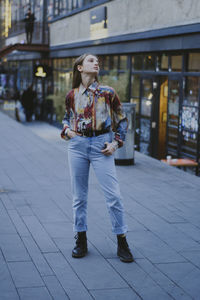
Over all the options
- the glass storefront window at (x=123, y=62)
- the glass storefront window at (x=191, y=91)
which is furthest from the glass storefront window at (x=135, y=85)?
the glass storefront window at (x=191, y=91)

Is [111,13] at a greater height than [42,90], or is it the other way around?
[111,13]

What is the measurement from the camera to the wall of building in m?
10.9

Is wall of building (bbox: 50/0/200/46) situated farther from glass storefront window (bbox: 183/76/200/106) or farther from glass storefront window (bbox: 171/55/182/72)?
glass storefront window (bbox: 183/76/200/106)

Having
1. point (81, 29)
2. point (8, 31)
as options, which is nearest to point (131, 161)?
point (81, 29)

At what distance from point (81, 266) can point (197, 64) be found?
7.13 m

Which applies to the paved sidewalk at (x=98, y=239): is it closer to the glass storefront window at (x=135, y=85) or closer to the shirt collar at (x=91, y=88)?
the shirt collar at (x=91, y=88)

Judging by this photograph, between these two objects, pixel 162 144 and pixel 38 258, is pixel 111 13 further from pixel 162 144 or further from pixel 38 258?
pixel 38 258

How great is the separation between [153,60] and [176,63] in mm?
1347

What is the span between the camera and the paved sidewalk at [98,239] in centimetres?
435

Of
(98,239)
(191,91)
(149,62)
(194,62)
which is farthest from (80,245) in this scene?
(149,62)

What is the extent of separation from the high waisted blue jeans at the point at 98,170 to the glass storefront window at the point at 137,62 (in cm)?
941

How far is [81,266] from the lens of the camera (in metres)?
4.86

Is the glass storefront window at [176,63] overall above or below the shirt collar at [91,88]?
above

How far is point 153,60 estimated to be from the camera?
43.5 ft
